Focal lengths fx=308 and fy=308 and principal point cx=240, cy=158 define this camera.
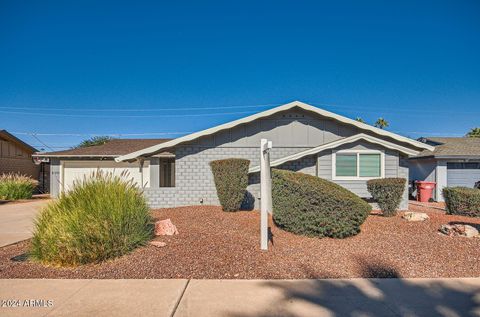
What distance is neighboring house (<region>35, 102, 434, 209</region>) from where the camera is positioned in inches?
451

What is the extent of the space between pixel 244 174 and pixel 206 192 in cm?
232

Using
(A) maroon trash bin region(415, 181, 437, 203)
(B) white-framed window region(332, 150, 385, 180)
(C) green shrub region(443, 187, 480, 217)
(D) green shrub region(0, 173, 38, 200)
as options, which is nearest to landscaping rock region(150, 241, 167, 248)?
(B) white-framed window region(332, 150, 385, 180)

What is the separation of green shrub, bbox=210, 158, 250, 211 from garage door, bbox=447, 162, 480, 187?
1156 centimetres

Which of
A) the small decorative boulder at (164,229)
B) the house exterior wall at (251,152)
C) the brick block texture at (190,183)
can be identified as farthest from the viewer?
the brick block texture at (190,183)

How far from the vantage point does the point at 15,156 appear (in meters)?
23.2

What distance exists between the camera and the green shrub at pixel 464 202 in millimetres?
9852

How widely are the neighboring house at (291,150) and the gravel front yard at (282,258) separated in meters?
4.36

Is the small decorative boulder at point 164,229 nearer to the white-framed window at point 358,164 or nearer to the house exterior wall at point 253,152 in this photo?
the house exterior wall at point 253,152

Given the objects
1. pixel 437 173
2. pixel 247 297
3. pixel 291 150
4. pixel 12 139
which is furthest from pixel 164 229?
pixel 12 139

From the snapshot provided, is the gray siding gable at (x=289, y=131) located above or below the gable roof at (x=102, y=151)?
above

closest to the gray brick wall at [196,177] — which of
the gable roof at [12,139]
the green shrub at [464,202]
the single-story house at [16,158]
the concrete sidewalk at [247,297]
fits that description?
the green shrub at [464,202]

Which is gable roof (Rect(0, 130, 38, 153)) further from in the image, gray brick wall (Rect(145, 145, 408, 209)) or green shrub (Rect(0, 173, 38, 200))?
gray brick wall (Rect(145, 145, 408, 209))

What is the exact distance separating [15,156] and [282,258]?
82.4 feet

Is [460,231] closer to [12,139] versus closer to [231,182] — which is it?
[231,182]
